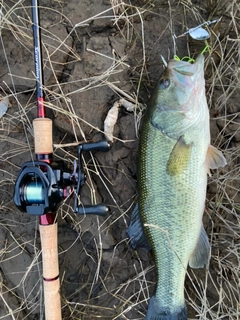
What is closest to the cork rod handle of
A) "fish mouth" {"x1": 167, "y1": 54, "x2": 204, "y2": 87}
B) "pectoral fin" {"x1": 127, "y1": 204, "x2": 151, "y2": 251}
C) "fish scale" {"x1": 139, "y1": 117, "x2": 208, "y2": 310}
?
"pectoral fin" {"x1": 127, "y1": 204, "x2": 151, "y2": 251}

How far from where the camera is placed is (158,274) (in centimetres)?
249

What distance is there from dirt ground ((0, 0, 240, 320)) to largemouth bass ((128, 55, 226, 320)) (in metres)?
0.24

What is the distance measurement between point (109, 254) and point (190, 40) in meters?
1.54

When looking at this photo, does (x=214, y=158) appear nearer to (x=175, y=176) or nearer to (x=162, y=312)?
(x=175, y=176)

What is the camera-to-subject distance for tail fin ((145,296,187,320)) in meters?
2.47

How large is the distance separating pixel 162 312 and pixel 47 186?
1.06 meters

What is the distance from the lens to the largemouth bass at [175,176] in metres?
2.30

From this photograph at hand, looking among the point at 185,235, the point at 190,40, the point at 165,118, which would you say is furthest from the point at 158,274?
the point at 190,40

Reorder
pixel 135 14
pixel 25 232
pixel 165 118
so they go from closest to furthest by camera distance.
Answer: pixel 165 118 < pixel 135 14 < pixel 25 232

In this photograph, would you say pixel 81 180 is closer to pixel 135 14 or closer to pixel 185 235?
pixel 185 235

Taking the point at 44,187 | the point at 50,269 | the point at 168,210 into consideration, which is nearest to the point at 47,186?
the point at 44,187

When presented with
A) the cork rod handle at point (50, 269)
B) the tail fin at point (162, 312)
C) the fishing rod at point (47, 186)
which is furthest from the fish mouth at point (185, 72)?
the tail fin at point (162, 312)

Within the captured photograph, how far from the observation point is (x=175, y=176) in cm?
233

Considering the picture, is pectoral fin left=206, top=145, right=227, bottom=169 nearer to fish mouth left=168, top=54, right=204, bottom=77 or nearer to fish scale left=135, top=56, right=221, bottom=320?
fish scale left=135, top=56, right=221, bottom=320
